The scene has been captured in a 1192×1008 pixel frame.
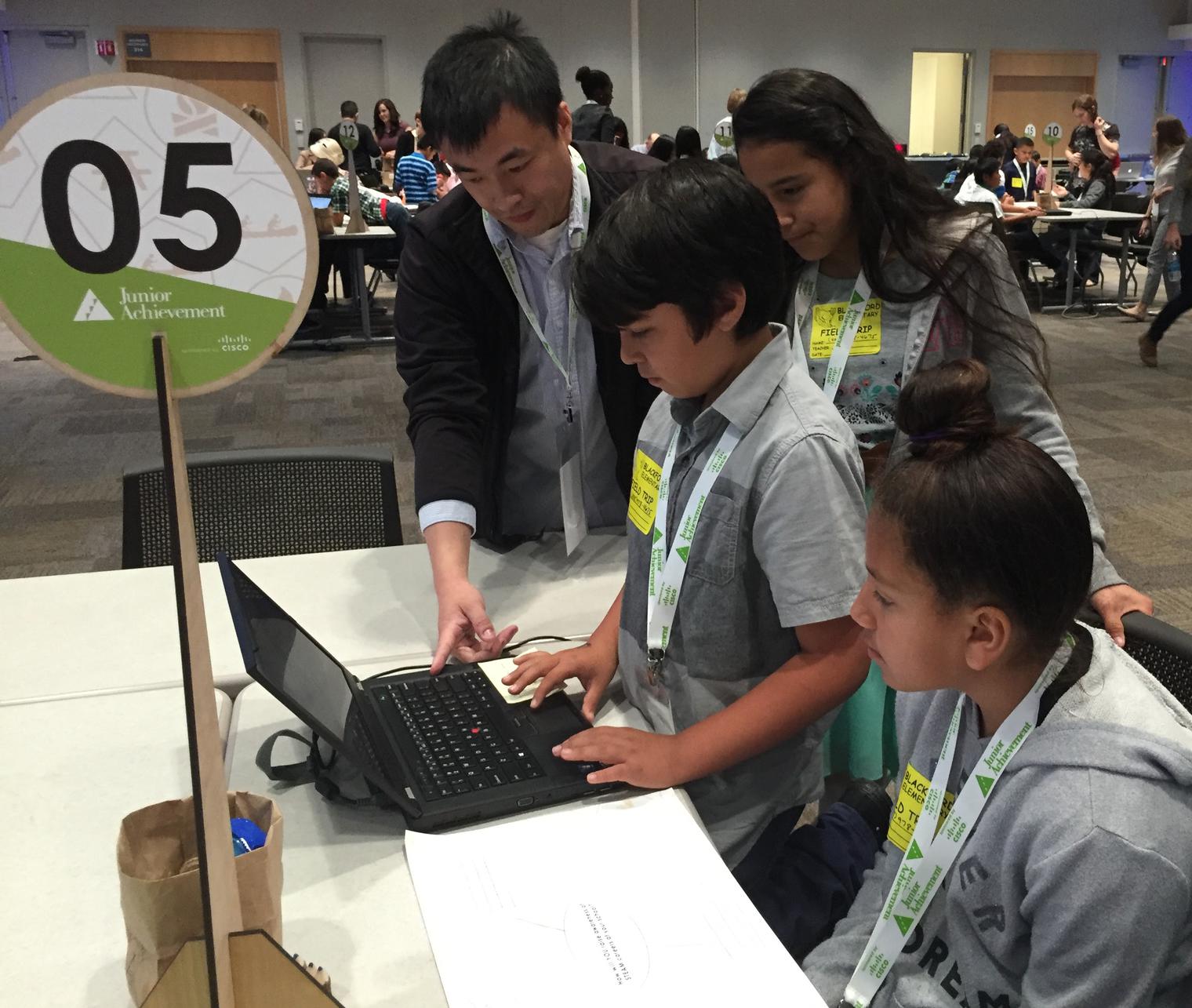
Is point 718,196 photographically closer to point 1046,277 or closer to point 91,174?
point 91,174

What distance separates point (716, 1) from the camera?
12.9 metres

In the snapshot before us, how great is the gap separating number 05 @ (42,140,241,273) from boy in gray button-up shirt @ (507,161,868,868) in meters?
0.48

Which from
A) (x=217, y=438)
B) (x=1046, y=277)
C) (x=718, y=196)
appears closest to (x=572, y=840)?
(x=718, y=196)

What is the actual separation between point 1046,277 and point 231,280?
943 centimetres

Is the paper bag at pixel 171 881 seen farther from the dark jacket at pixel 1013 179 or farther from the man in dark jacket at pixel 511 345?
the dark jacket at pixel 1013 179

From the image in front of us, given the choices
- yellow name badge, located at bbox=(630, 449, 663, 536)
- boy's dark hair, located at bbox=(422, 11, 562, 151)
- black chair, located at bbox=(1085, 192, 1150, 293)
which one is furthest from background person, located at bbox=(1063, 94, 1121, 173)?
yellow name badge, located at bbox=(630, 449, 663, 536)

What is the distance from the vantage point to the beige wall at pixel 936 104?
49.4 feet

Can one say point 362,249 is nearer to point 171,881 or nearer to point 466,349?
point 466,349

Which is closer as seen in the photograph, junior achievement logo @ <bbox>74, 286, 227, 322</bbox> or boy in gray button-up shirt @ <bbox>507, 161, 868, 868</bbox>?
junior achievement logo @ <bbox>74, 286, 227, 322</bbox>

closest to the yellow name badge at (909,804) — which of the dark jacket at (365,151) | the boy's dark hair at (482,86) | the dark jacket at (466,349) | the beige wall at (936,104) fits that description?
the dark jacket at (466,349)

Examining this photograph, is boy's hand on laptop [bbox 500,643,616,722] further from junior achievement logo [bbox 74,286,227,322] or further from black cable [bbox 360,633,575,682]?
junior achievement logo [bbox 74,286,227,322]

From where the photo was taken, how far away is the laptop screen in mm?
952

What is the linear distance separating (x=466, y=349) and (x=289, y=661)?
70 cm

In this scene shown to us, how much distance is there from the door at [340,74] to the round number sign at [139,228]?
12.4 metres
